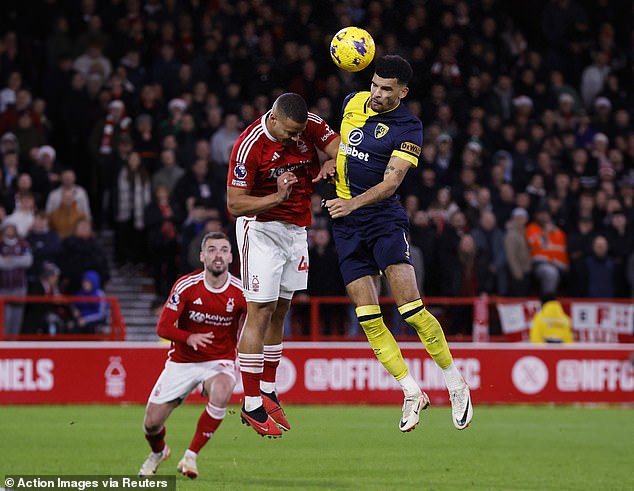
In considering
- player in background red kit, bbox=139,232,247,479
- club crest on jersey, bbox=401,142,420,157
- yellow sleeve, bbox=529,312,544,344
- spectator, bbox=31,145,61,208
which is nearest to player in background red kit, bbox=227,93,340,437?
club crest on jersey, bbox=401,142,420,157

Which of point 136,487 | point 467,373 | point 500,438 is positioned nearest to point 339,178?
point 136,487

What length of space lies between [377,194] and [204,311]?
2701 millimetres

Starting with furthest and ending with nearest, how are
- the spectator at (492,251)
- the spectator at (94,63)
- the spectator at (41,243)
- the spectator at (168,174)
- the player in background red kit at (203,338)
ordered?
the spectator at (94,63)
the spectator at (492,251)
the spectator at (168,174)
the spectator at (41,243)
the player in background red kit at (203,338)

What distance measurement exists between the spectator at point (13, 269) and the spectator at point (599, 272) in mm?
8642

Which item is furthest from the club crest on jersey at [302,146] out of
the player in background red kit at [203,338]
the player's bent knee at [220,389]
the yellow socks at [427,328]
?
the player's bent knee at [220,389]

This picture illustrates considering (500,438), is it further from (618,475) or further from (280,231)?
(280,231)

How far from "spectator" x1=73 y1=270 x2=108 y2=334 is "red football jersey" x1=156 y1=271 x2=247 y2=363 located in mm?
6314

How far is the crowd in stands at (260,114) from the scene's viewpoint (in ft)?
62.6

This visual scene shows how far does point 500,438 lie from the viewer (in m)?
15.3

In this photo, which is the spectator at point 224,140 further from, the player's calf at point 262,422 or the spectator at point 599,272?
the player's calf at point 262,422

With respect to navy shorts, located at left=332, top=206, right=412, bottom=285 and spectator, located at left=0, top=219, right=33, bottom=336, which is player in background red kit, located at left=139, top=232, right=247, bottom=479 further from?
spectator, located at left=0, top=219, right=33, bottom=336

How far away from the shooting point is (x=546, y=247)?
2041cm

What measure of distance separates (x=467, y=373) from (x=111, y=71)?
7659 millimetres

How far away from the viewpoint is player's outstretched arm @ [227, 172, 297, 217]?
10.2 metres
